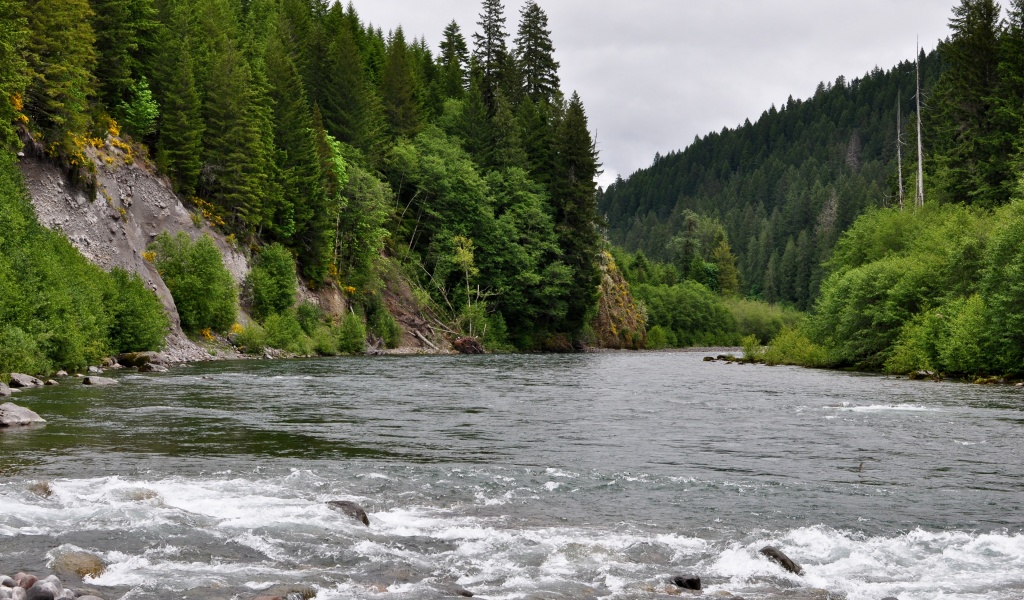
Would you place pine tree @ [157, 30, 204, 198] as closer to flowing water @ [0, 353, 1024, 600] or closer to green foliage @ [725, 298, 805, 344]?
flowing water @ [0, 353, 1024, 600]

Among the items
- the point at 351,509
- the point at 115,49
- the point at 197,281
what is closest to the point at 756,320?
the point at 197,281

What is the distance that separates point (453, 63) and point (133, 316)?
71.5 metres

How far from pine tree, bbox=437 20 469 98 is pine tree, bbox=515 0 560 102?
7533mm

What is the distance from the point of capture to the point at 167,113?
2288 inches

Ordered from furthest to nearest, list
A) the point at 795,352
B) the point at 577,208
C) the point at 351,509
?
1. the point at 577,208
2. the point at 795,352
3. the point at 351,509

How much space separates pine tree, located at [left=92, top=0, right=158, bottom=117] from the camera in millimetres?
54469

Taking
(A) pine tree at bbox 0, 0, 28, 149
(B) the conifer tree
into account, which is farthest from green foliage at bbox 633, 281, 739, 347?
(A) pine tree at bbox 0, 0, 28, 149

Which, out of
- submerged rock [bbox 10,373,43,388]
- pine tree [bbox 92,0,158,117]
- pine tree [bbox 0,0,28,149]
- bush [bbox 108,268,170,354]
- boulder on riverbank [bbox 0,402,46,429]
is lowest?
boulder on riverbank [bbox 0,402,46,429]

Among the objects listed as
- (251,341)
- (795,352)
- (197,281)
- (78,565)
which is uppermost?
(197,281)

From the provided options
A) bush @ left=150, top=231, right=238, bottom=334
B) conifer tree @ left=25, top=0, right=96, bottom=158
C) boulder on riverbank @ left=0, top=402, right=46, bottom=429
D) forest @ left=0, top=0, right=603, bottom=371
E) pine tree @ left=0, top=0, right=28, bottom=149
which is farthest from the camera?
bush @ left=150, top=231, right=238, bottom=334

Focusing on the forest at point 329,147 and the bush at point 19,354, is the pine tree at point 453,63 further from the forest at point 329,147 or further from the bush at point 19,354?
the bush at point 19,354

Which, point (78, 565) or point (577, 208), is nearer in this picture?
point (78, 565)

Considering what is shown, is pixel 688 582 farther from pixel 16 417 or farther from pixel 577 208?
pixel 577 208

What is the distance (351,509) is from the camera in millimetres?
13500
